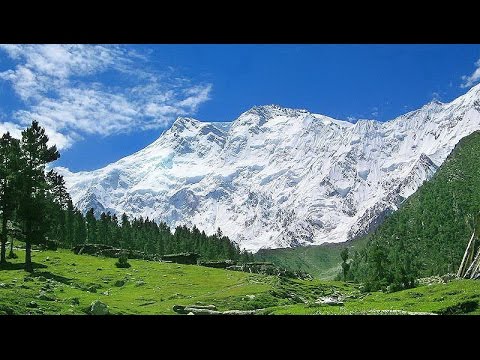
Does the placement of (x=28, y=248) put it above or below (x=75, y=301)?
above

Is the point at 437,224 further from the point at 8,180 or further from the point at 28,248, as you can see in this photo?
the point at 28,248

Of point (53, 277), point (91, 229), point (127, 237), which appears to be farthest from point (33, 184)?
point (127, 237)

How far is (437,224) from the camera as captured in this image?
14088 centimetres

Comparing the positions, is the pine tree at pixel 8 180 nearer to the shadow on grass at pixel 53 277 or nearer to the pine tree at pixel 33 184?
the pine tree at pixel 33 184

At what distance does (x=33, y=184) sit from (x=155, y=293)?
41.6 ft

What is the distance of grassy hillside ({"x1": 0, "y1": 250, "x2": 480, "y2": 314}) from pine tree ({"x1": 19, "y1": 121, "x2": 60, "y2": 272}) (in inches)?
112

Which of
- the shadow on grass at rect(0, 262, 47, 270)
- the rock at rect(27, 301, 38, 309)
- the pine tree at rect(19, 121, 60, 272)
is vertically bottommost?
the rock at rect(27, 301, 38, 309)

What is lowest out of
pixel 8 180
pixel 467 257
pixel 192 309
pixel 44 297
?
pixel 192 309

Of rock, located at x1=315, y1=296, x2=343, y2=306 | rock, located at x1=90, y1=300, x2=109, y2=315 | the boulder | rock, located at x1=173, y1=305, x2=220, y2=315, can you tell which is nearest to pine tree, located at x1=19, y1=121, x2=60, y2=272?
the boulder

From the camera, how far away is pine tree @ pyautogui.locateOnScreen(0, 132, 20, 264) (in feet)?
138

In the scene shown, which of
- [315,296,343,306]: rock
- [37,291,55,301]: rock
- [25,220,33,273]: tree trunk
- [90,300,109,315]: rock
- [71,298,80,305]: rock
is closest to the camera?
[90,300,109,315]: rock

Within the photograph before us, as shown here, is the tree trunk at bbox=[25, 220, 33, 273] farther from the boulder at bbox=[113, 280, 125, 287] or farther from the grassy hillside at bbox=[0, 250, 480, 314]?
the boulder at bbox=[113, 280, 125, 287]

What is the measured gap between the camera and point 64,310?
1064 inches
